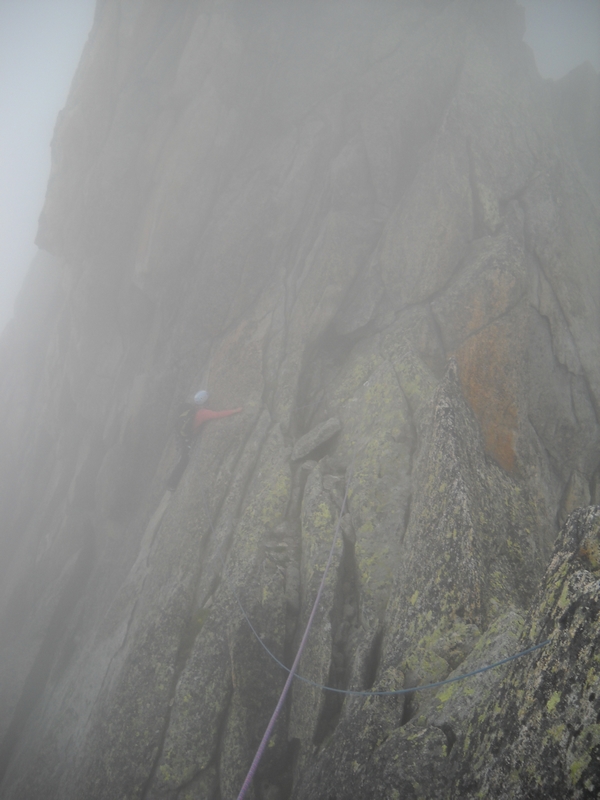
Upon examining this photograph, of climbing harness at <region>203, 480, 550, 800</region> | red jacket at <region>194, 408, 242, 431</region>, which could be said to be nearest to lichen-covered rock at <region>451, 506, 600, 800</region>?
climbing harness at <region>203, 480, 550, 800</region>

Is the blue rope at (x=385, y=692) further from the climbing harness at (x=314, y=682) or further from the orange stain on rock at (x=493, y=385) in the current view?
the orange stain on rock at (x=493, y=385)

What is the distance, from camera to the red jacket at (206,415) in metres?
17.4

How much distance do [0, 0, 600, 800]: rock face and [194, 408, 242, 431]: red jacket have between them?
45cm

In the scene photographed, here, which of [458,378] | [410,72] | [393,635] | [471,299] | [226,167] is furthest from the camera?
[226,167]

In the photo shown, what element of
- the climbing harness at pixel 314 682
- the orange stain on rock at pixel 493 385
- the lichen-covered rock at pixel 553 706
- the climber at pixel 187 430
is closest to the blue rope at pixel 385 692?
the climbing harness at pixel 314 682

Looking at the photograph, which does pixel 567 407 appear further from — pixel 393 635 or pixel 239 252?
pixel 239 252

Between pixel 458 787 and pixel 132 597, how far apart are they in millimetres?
14339

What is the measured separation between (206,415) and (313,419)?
199 inches

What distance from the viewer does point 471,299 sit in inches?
588

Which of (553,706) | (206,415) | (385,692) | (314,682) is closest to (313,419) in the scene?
(206,415)

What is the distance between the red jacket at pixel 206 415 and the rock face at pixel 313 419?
0.45 m

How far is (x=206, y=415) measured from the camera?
18.2m

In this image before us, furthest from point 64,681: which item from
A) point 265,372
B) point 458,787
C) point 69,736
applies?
point 458,787

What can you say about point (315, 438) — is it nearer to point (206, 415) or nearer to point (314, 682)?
point (206, 415)
